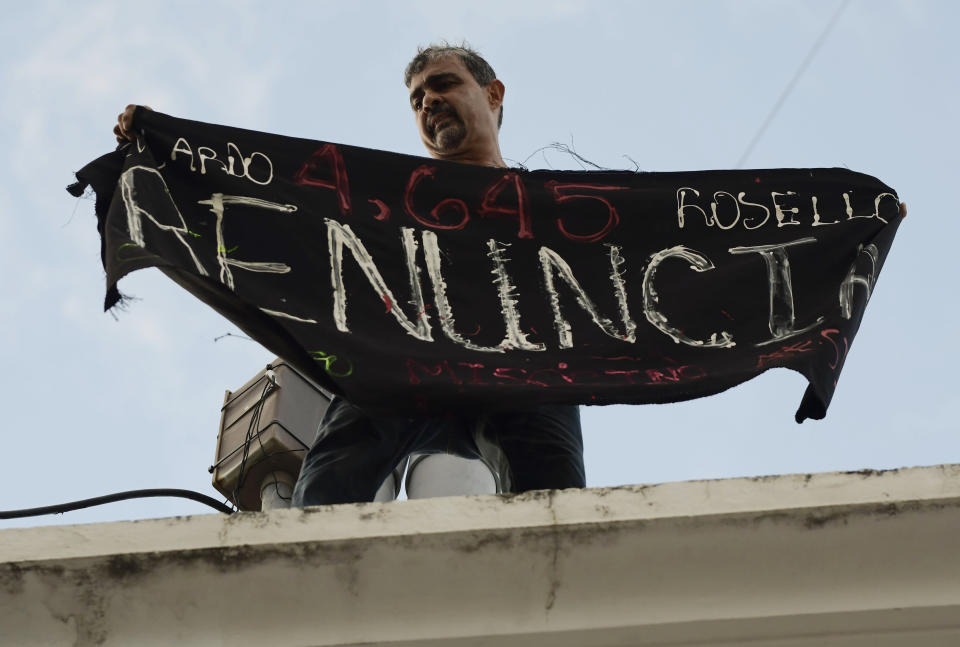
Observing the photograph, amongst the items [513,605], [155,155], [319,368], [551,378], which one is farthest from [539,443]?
[155,155]

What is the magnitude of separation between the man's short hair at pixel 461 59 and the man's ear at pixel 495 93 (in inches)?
0.7

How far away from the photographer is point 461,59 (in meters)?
5.92

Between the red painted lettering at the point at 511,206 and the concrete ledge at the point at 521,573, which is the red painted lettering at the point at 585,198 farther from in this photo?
the concrete ledge at the point at 521,573

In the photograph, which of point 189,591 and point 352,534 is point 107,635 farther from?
point 352,534

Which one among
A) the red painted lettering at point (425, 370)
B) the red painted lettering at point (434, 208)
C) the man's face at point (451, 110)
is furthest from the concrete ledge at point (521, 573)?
the man's face at point (451, 110)

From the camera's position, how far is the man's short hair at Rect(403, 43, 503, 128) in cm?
588

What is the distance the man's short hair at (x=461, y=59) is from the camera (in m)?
5.88

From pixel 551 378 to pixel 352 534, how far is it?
113cm

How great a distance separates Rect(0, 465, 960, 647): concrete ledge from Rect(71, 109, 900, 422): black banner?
2.96 ft

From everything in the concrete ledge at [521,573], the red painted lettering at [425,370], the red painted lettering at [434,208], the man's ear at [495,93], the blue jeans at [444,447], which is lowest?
the concrete ledge at [521,573]

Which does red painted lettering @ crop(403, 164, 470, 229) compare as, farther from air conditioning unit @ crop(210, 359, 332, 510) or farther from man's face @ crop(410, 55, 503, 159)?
air conditioning unit @ crop(210, 359, 332, 510)

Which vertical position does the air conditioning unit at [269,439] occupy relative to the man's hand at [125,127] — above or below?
below

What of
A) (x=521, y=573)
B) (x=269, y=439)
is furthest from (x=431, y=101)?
(x=521, y=573)

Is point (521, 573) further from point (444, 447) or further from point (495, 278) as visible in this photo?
point (495, 278)
